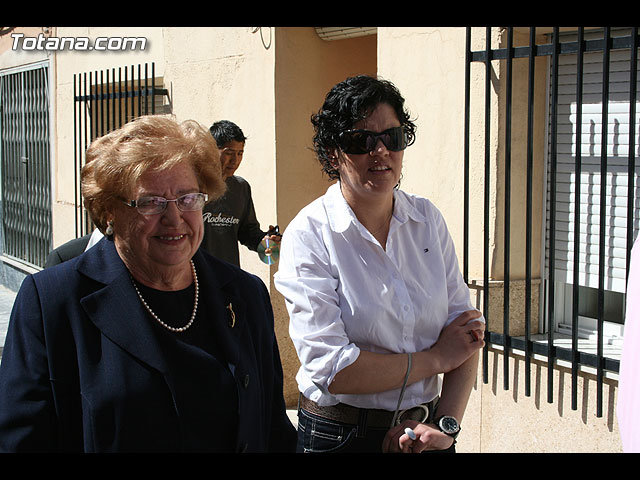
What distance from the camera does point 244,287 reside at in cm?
234

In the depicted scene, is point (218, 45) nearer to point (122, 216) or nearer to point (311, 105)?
point (311, 105)

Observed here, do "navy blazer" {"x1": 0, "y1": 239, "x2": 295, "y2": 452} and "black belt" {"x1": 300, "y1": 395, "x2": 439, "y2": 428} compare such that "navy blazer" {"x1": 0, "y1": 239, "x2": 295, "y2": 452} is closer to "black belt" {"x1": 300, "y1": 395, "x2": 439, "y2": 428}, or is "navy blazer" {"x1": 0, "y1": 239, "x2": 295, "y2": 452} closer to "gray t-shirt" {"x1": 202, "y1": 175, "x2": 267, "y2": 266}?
"black belt" {"x1": 300, "y1": 395, "x2": 439, "y2": 428}

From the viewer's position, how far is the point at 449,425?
2.49 meters

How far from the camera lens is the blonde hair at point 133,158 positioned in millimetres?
2068

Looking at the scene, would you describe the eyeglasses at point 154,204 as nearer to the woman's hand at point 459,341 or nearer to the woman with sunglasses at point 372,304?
the woman with sunglasses at point 372,304

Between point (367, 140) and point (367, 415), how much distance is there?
2.93 feet

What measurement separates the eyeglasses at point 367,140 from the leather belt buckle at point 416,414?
2.78ft

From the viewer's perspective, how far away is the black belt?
2479 mm

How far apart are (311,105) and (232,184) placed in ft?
5.31

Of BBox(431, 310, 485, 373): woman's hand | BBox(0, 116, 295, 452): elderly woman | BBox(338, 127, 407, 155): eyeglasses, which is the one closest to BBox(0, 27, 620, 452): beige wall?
BBox(431, 310, 485, 373): woman's hand

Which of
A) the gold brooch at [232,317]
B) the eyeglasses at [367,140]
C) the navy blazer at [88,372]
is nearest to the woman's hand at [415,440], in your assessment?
the navy blazer at [88,372]

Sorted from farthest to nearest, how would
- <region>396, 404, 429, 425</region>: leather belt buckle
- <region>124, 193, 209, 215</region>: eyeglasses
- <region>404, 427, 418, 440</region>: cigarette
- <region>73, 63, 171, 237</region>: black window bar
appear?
<region>73, 63, 171, 237</region>: black window bar → <region>396, 404, 429, 425</region>: leather belt buckle → <region>404, 427, 418, 440</region>: cigarette → <region>124, 193, 209, 215</region>: eyeglasses

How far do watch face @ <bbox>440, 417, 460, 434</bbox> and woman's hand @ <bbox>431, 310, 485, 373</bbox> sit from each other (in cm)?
15

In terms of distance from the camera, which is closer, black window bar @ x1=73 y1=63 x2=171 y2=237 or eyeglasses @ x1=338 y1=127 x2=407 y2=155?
eyeglasses @ x1=338 y1=127 x2=407 y2=155
